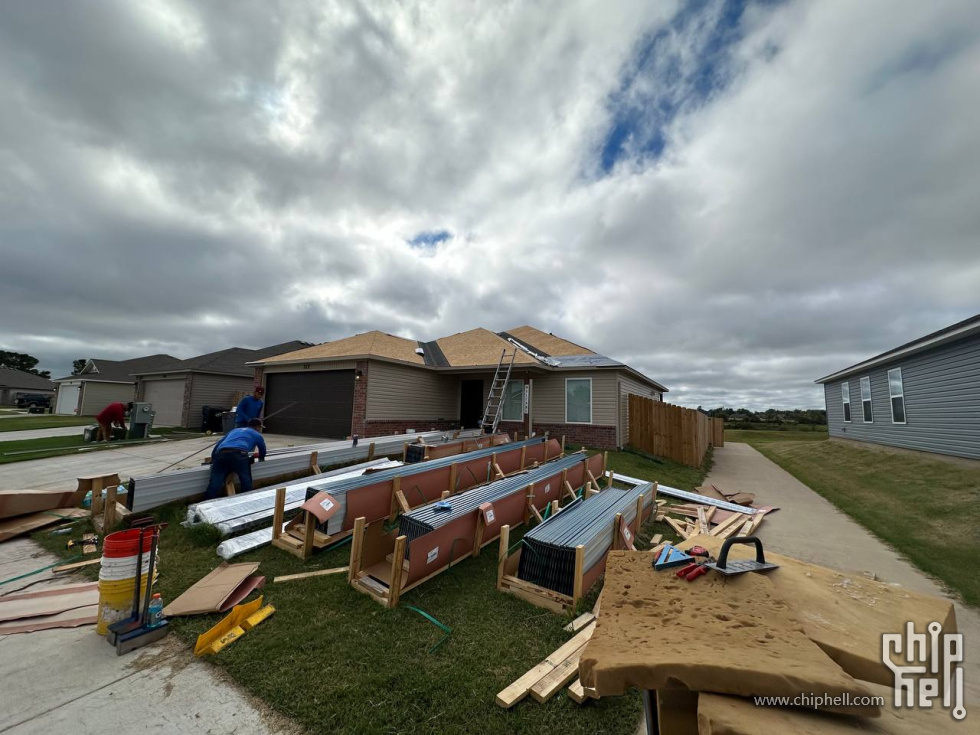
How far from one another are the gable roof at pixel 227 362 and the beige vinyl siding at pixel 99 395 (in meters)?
11.3

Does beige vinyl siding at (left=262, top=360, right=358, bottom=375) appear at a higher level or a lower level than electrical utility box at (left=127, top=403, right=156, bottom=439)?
higher

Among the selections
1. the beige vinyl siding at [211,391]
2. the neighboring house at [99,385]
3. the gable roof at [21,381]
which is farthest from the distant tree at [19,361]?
the beige vinyl siding at [211,391]

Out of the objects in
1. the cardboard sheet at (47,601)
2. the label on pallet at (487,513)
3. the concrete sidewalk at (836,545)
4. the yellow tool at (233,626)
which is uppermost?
the label on pallet at (487,513)

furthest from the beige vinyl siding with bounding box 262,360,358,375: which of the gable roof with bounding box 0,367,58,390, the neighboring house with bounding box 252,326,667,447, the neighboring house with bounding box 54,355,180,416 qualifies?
the gable roof with bounding box 0,367,58,390

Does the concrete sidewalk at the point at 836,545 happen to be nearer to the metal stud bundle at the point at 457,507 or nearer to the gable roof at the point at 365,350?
the metal stud bundle at the point at 457,507

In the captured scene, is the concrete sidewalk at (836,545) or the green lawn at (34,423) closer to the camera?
the concrete sidewalk at (836,545)

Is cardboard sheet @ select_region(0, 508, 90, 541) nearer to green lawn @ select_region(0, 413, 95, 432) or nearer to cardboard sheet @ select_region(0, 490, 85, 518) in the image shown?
cardboard sheet @ select_region(0, 490, 85, 518)

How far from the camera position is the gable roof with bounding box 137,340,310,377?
20.3 m

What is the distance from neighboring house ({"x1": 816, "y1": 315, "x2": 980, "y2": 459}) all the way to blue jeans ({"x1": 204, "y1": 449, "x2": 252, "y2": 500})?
17.4 metres

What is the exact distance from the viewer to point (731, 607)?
1597 millimetres

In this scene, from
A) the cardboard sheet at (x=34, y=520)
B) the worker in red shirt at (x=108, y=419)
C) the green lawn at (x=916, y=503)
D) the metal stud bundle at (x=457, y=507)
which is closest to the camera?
the metal stud bundle at (x=457, y=507)

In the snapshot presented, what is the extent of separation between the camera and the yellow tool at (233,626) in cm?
316

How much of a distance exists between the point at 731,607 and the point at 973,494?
11.7 meters

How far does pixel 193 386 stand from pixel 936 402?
30803mm
